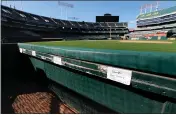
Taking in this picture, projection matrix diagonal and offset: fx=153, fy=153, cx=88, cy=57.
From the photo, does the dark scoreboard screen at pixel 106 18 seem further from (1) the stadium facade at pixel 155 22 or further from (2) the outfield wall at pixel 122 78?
(2) the outfield wall at pixel 122 78

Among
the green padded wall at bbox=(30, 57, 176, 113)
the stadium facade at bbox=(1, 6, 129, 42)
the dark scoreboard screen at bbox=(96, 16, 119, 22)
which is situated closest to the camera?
the green padded wall at bbox=(30, 57, 176, 113)

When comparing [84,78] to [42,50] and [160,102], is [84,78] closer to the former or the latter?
[160,102]

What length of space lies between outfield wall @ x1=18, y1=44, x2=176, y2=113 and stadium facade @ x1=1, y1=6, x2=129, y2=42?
19.7 meters

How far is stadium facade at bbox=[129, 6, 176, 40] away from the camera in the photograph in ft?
159

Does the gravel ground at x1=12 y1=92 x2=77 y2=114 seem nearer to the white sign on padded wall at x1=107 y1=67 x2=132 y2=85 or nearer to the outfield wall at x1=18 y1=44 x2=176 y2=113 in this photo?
the outfield wall at x1=18 y1=44 x2=176 y2=113

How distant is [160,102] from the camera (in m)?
2.48

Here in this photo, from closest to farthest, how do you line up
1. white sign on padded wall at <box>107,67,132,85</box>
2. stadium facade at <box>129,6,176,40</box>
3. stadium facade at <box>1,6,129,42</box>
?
1. white sign on padded wall at <box>107,67,132,85</box>
2. stadium facade at <box>1,6,129,42</box>
3. stadium facade at <box>129,6,176,40</box>

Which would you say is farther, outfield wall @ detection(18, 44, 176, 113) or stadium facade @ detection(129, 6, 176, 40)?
stadium facade @ detection(129, 6, 176, 40)

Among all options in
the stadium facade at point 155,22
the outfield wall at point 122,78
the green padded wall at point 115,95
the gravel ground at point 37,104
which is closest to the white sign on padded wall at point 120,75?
the outfield wall at point 122,78

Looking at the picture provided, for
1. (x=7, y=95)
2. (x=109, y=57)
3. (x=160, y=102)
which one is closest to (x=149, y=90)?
(x=160, y=102)

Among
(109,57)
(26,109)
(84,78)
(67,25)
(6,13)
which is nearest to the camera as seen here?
(109,57)

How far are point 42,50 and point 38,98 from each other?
1.77 m

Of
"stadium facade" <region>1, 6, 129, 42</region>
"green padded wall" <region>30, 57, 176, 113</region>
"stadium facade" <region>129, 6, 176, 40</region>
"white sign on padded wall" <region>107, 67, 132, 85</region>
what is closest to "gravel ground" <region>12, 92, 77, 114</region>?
"green padded wall" <region>30, 57, 176, 113</region>

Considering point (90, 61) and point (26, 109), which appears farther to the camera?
point (26, 109)
